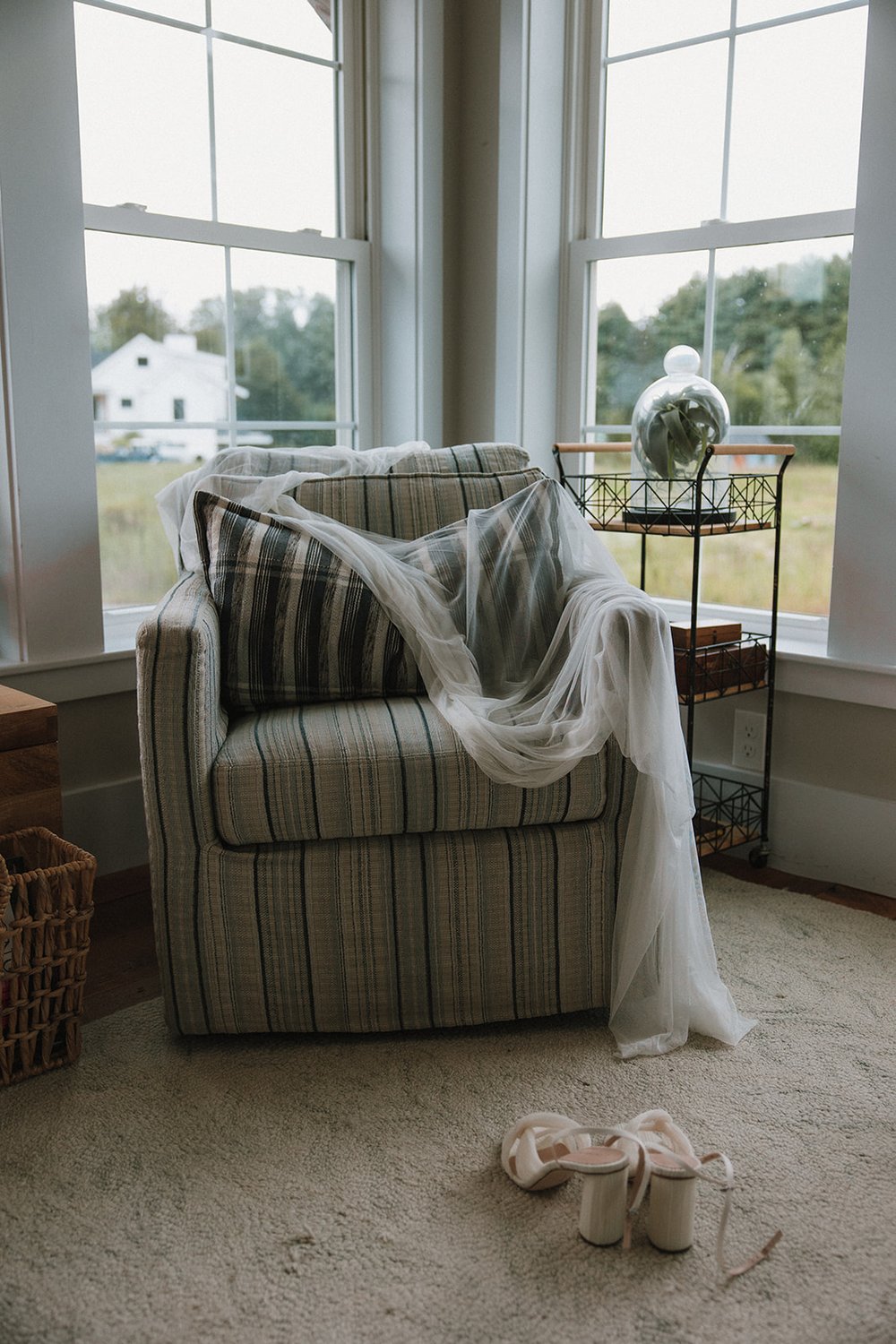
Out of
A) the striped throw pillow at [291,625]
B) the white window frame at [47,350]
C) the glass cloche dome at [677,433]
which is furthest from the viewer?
the glass cloche dome at [677,433]

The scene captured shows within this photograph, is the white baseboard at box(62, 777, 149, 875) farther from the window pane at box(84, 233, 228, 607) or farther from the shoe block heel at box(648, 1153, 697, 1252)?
the shoe block heel at box(648, 1153, 697, 1252)

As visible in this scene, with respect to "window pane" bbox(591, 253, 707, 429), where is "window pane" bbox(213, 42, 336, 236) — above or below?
above

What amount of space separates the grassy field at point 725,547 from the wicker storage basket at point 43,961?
1.03 meters

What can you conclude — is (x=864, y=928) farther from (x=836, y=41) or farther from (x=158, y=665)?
(x=836, y=41)

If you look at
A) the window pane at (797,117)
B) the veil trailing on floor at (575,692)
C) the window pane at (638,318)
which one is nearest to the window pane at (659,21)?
the window pane at (797,117)

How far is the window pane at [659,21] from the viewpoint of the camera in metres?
2.71

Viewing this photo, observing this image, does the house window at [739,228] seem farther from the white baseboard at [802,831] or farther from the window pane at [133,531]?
the window pane at [133,531]

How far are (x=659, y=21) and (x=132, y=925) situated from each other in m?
2.43

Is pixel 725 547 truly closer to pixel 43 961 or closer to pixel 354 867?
pixel 354 867

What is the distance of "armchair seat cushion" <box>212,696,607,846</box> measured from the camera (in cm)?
178

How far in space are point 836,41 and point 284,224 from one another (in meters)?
Answer: 1.33

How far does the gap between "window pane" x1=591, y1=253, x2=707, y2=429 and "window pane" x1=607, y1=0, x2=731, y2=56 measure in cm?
51

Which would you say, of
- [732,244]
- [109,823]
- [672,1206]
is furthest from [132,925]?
[732,244]

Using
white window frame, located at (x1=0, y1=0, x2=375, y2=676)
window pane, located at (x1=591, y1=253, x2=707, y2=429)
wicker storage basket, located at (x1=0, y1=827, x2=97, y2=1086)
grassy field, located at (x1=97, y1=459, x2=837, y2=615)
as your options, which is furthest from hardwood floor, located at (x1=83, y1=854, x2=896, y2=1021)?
window pane, located at (x1=591, y1=253, x2=707, y2=429)
